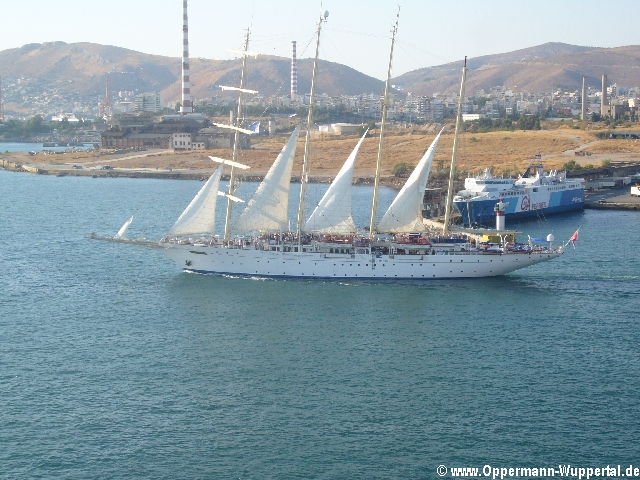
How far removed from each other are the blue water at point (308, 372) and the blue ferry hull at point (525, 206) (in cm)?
1900

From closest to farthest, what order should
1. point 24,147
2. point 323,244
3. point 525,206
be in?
point 323,244
point 525,206
point 24,147

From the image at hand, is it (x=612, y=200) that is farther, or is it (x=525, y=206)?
(x=612, y=200)

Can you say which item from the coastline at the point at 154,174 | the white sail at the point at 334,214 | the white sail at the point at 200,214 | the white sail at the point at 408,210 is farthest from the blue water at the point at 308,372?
the coastline at the point at 154,174

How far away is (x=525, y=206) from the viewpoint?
71438 mm

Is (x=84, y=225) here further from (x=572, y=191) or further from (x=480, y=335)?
→ (x=572, y=191)

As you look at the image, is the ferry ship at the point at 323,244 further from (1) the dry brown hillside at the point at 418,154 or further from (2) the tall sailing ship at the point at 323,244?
(1) the dry brown hillside at the point at 418,154

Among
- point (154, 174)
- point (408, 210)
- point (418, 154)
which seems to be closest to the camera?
point (408, 210)

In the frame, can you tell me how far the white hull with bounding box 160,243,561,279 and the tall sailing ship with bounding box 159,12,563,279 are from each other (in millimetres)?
51

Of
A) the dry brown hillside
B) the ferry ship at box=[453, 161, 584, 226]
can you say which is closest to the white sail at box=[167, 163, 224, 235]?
the ferry ship at box=[453, 161, 584, 226]

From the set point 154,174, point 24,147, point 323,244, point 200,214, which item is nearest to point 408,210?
point 323,244

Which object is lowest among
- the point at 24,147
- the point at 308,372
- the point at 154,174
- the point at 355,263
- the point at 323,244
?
the point at 308,372

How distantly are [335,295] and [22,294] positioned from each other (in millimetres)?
14791

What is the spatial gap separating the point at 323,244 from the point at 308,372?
48.7 feet

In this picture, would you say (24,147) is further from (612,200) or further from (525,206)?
(612,200)
